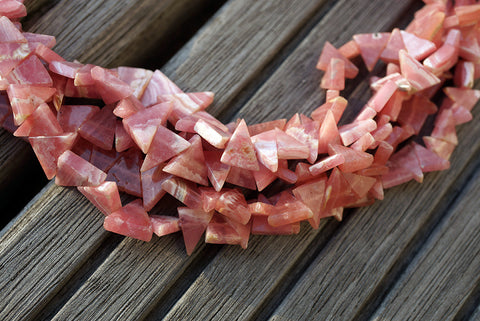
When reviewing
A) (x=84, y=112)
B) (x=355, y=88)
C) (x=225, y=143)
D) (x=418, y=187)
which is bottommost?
(x=418, y=187)

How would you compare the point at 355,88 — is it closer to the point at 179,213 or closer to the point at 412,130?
the point at 412,130

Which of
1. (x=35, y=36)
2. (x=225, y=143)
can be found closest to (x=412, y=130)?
(x=225, y=143)

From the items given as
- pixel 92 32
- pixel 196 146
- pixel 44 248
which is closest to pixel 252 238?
pixel 196 146

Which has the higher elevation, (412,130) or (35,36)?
(35,36)

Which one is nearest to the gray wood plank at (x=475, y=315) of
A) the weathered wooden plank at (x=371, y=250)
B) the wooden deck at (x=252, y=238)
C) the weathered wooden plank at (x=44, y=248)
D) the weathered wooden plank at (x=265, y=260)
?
the wooden deck at (x=252, y=238)

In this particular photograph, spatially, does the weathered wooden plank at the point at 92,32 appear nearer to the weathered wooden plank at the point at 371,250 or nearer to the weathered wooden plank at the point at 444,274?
the weathered wooden plank at the point at 371,250

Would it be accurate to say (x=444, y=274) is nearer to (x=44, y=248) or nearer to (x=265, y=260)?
(x=265, y=260)
